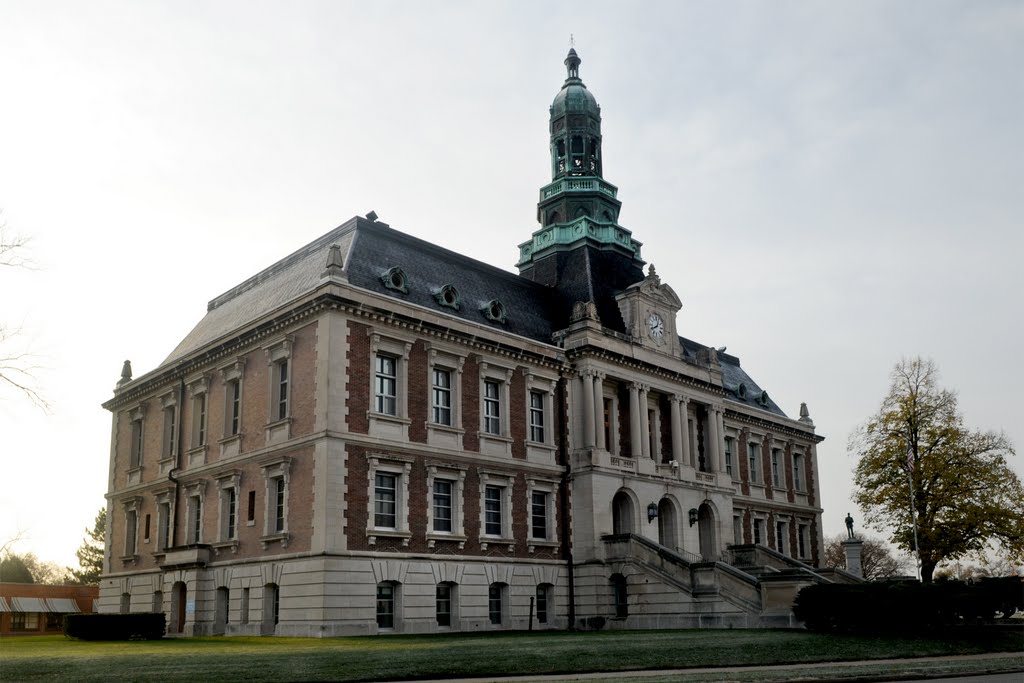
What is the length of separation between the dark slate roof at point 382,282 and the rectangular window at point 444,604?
10.8 m

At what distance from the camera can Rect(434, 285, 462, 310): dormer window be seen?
3891 centimetres

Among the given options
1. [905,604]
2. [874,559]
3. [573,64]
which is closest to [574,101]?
[573,64]

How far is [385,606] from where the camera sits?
110 feet

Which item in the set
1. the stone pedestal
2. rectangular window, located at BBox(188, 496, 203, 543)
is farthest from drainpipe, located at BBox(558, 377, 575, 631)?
the stone pedestal

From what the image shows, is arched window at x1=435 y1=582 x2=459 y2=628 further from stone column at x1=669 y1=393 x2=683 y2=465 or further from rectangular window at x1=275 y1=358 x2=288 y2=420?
stone column at x1=669 y1=393 x2=683 y2=465

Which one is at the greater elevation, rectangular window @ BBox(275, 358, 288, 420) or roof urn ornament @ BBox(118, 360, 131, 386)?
roof urn ornament @ BBox(118, 360, 131, 386)

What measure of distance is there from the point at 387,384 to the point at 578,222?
17678 mm

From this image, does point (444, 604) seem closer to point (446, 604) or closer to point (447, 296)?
point (446, 604)

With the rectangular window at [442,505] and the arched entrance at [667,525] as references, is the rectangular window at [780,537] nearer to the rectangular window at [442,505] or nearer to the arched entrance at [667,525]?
the arched entrance at [667,525]

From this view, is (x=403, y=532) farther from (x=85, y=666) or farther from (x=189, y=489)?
(x=85, y=666)

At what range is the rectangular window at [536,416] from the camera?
4131 cm

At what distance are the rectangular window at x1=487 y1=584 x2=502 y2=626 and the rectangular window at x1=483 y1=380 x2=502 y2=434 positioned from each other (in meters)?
6.24

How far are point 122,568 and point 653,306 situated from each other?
2834 cm

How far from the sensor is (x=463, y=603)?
117ft
